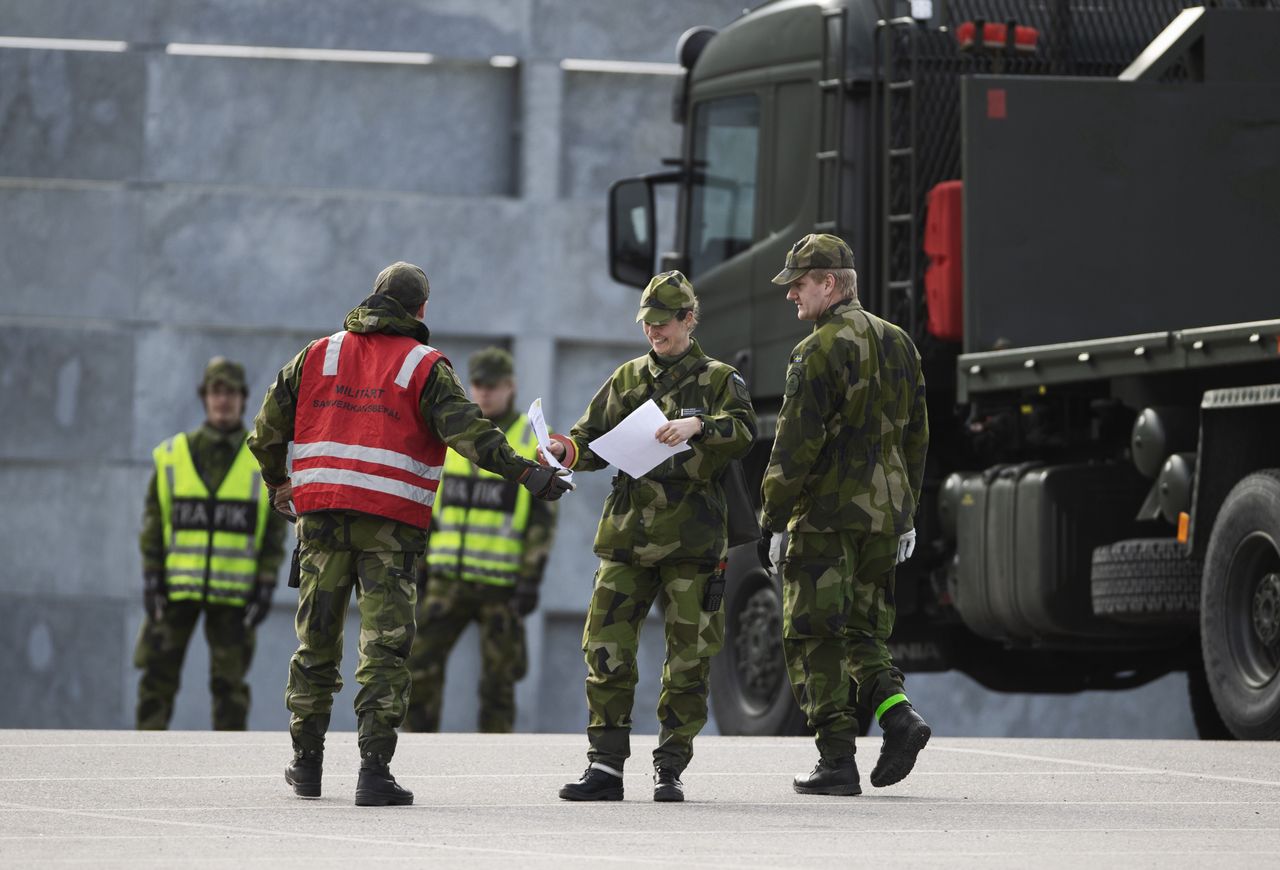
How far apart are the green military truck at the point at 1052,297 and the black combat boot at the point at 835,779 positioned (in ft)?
7.65

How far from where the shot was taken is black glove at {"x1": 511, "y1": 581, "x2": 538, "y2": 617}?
40.4ft

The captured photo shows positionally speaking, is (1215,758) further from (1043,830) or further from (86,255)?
(86,255)

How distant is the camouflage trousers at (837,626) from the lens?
25.3ft

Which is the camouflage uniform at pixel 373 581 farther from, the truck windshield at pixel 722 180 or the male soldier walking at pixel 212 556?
the truck windshield at pixel 722 180

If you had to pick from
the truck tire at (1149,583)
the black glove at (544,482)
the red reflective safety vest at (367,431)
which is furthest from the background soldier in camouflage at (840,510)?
the truck tire at (1149,583)

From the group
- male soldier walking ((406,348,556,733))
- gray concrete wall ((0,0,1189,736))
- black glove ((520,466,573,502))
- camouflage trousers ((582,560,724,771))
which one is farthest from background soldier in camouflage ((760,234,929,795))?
gray concrete wall ((0,0,1189,736))

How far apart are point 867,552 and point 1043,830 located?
137 cm

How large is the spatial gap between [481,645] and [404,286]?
199 inches

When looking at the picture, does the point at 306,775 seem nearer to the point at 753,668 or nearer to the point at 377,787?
the point at 377,787

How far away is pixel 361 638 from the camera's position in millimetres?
7434

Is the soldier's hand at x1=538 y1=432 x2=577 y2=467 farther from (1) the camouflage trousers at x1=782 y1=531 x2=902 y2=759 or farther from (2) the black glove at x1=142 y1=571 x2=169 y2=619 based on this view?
(2) the black glove at x1=142 y1=571 x2=169 y2=619

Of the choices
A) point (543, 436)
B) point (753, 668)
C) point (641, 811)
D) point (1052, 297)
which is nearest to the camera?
point (641, 811)

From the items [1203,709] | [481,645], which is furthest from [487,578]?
[1203,709]

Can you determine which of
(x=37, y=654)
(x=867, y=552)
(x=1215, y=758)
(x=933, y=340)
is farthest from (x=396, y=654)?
(x=37, y=654)
